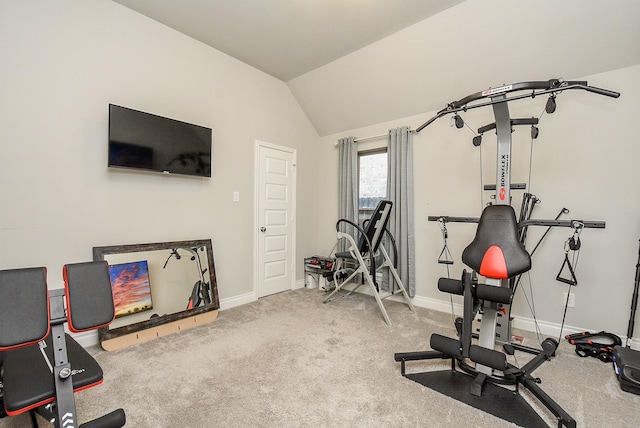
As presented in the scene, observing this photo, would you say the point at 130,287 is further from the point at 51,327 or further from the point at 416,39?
the point at 416,39

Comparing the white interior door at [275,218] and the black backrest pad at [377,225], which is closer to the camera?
the black backrest pad at [377,225]

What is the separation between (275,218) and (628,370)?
3.45 metres

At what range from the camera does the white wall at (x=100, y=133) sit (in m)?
2.09

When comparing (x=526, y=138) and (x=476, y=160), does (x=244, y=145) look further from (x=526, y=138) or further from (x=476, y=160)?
(x=526, y=138)

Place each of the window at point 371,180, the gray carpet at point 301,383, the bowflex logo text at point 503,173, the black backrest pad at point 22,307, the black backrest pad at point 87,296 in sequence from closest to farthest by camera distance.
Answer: the black backrest pad at point 22,307 → the black backrest pad at point 87,296 → the gray carpet at point 301,383 → the bowflex logo text at point 503,173 → the window at point 371,180

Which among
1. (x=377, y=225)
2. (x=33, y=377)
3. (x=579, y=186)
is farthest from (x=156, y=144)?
(x=579, y=186)

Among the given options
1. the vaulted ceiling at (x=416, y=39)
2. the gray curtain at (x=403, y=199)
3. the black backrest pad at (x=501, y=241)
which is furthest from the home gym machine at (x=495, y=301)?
the gray curtain at (x=403, y=199)

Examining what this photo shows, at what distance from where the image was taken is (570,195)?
2633 mm

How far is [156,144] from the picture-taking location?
2.65m

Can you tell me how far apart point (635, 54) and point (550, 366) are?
8.41ft

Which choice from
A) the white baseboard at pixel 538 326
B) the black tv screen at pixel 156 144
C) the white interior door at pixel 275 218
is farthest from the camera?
the white interior door at pixel 275 218

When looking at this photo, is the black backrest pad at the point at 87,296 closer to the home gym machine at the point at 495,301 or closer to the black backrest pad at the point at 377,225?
the home gym machine at the point at 495,301

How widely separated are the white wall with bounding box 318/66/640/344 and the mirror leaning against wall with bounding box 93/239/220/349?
2.71m

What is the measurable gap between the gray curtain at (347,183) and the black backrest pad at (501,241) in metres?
2.18
